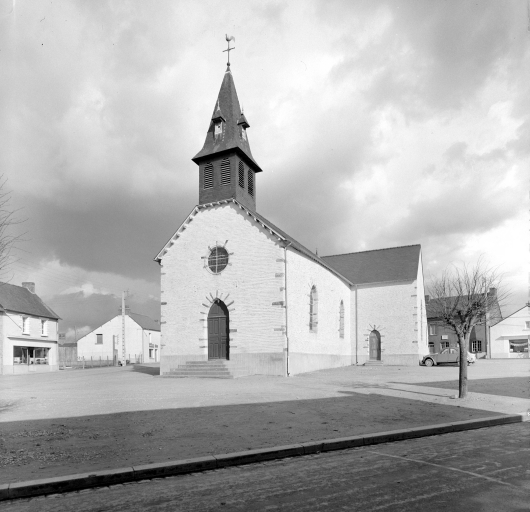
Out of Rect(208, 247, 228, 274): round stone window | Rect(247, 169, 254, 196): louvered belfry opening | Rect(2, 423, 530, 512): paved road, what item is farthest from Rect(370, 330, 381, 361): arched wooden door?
Rect(2, 423, 530, 512): paved road

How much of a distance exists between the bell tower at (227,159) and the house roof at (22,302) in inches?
792

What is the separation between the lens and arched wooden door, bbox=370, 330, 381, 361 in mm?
34344

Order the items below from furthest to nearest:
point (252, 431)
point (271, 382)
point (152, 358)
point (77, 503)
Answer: point (152, 358) → point (271, 382) → point (252, 431) → point (77, 503)

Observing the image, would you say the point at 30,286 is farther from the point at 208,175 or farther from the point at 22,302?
the point at 208,175

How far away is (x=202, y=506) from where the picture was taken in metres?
5.13

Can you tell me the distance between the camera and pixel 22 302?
3941 centimetres

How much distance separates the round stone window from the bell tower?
8.77 ft

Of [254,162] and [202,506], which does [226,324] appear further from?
[202,506]

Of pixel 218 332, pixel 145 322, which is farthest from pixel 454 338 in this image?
pixel 218 332

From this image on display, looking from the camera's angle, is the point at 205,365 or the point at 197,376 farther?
the point at 205,365

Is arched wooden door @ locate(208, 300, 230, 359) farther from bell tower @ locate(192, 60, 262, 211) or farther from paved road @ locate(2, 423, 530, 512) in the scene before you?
paved road @ locate(2, 423, 530, 512)

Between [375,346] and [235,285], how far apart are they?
1514 cm

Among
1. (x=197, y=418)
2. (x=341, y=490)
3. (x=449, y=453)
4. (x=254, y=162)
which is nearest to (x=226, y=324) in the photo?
(x=254, y=162)

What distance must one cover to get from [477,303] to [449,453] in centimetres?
840
